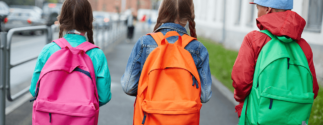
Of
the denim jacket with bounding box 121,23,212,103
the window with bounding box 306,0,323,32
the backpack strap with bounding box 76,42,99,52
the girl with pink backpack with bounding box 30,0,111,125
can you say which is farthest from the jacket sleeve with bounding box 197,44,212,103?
the window with bounding box 306,0,323,32

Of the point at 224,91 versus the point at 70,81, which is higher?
the point at 70,81

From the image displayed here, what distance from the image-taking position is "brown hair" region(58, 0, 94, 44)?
2.57m

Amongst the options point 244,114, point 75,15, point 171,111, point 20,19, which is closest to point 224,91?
point 244,114

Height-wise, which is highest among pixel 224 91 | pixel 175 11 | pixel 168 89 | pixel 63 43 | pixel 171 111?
pixel 175 11

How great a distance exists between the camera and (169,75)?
222cm

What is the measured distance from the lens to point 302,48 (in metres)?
2.42

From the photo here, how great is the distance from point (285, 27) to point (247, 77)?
415mm

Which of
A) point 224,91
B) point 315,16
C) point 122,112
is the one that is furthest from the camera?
point 315,16

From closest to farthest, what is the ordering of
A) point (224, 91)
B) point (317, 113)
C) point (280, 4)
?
point (280, 4), point (317, 113), point (224, 91)

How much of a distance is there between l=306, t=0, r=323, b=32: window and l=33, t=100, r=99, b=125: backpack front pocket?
724cm

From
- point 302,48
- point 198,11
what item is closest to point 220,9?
point 198,11

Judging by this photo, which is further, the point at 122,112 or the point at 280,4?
the point at 122,112

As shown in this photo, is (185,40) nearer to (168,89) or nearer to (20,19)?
(168,89)

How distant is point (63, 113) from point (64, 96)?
110 millimetres
